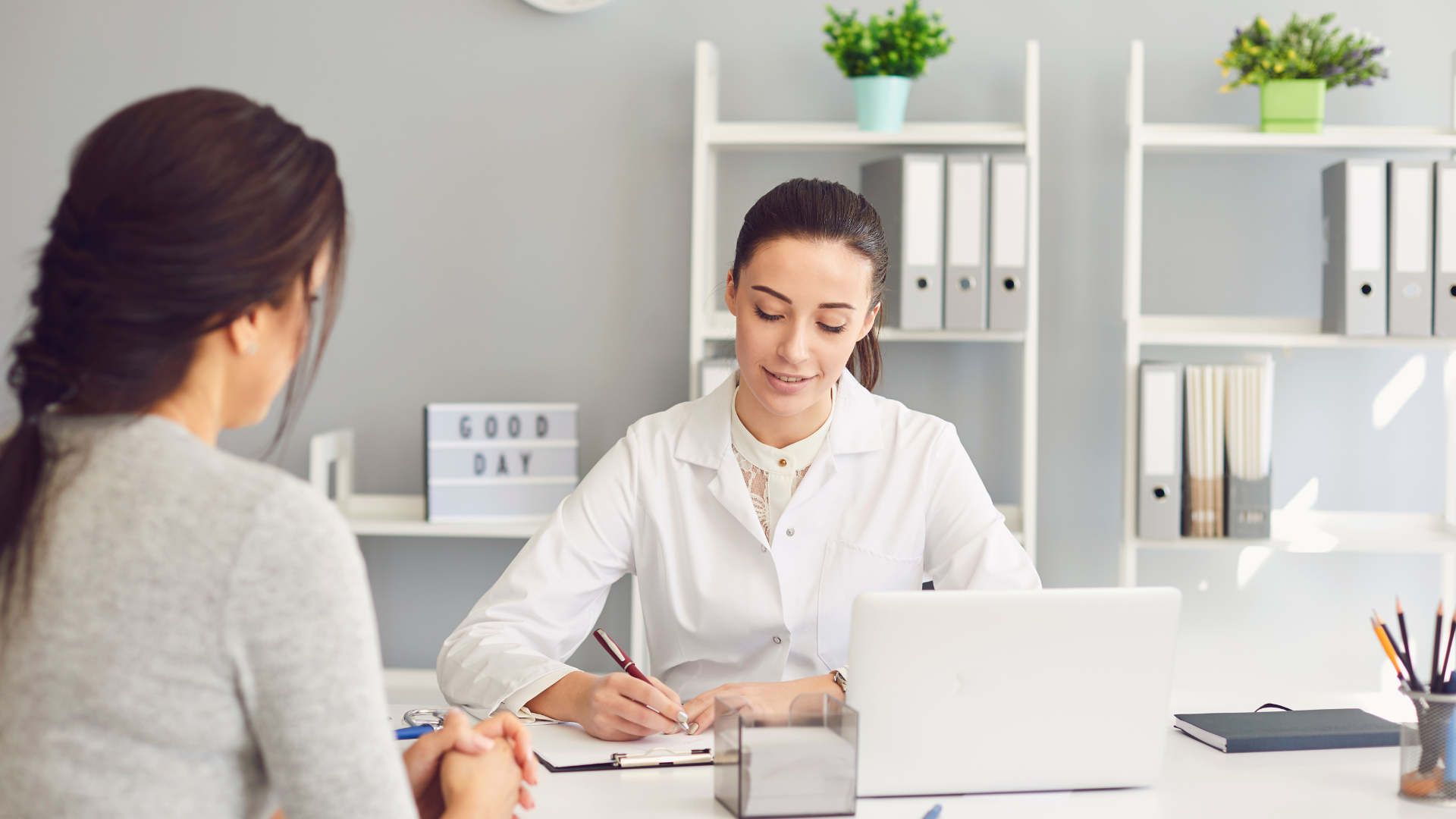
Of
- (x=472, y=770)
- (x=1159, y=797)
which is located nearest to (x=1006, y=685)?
(x=1159, y=797)

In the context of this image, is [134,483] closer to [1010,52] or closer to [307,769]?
[307,769]

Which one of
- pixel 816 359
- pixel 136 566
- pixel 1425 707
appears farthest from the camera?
pixel 816 359

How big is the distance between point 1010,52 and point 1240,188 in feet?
1.98

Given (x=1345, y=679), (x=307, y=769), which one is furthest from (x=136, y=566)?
(x=1345, y=679)

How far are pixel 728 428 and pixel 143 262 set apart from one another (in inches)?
→ 41.4

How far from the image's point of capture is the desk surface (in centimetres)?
103

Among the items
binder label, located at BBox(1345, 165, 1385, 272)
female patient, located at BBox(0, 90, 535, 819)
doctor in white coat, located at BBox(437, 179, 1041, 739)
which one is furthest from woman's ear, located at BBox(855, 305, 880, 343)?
binder label, located at BBox(1345, 165, 1385, 272)

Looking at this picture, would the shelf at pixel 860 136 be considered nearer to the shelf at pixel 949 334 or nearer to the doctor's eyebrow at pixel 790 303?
the shelf at pixel 949 334

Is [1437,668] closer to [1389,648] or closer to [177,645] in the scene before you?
[1389,648]

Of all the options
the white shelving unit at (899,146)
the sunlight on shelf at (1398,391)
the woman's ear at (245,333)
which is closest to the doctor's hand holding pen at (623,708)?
the woman's ear at (245,333)

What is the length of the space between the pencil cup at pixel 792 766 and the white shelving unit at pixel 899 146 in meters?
1.37

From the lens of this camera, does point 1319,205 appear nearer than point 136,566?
No

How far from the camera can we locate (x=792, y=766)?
39.1 inches

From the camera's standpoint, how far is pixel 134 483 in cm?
63
